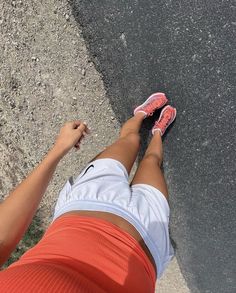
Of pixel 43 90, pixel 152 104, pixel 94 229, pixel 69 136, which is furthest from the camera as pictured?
pixel 43 90

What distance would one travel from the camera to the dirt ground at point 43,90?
1.77m

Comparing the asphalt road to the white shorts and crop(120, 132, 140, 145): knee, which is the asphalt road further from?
the white shorts

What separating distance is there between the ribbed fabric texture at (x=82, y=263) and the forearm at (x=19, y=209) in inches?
5.1

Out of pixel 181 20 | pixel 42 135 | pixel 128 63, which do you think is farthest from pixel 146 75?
pixel 42 135

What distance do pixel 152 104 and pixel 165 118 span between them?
3.3 inches

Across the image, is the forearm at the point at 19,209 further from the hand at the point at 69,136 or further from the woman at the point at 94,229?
the hand at the point at 69,136

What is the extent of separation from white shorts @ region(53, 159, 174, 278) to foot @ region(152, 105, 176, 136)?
1.17 ft

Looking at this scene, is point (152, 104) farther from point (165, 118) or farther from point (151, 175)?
point (151, 175)

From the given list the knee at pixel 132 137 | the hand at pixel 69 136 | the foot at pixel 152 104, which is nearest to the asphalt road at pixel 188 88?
the foot at pixel 152 104

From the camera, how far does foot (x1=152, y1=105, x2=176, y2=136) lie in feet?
5.69

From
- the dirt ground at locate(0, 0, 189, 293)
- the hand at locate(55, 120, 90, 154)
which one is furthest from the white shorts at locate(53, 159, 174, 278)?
the dirt ground at locate(0, 0, 189, 293)

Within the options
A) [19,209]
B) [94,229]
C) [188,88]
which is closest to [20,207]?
[19,209]

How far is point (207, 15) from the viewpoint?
1480 mm

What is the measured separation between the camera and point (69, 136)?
1.57 meters
